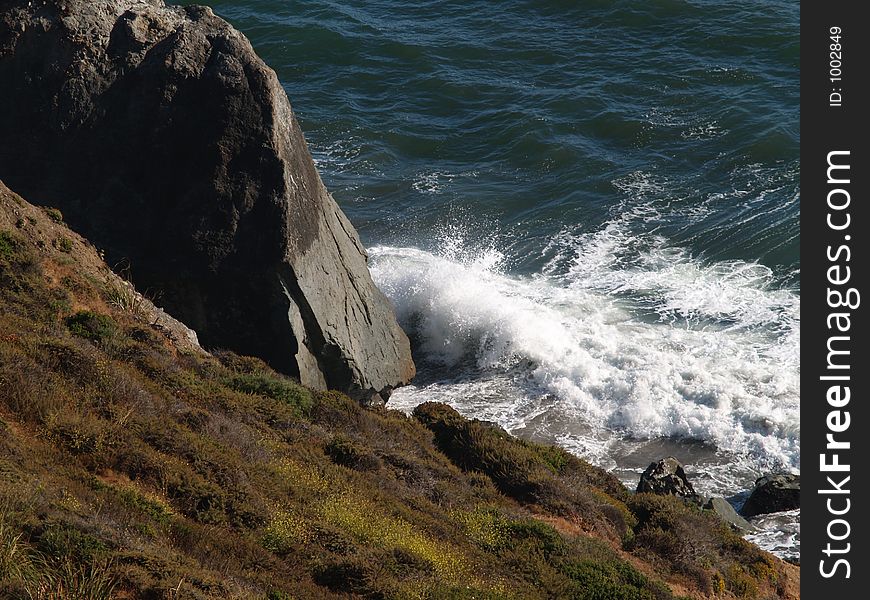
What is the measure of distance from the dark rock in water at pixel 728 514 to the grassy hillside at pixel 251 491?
1341 millimetres

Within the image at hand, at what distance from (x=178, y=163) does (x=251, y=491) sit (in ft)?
25.9

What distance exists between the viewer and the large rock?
1702cm

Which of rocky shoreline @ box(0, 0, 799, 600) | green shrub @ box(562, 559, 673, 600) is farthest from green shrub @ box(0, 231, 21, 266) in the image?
green shrub @ box(562, 559, 673, 600)

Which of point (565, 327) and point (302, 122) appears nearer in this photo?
point (565, 327)

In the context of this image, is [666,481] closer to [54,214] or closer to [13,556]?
[54,214]

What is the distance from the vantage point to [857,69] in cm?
2345

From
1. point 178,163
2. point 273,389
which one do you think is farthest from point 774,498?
point 178,163

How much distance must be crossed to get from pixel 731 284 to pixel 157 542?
19861 mm

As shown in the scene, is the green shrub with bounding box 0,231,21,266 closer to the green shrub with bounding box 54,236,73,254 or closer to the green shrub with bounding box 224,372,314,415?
the green shrub with bounding box 54,236,73,254

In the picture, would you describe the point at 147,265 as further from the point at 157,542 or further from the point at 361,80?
the point at 361,80

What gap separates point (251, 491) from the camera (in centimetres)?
1147

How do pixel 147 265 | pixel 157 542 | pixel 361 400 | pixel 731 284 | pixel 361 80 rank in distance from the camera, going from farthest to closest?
pixel 361 80 → pixel 731 284 → pixel 361 400 → pixel 147 265 → pixel 157 542

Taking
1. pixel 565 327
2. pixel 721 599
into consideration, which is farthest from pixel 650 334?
pixel 721 599

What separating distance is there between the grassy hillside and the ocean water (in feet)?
14.7
